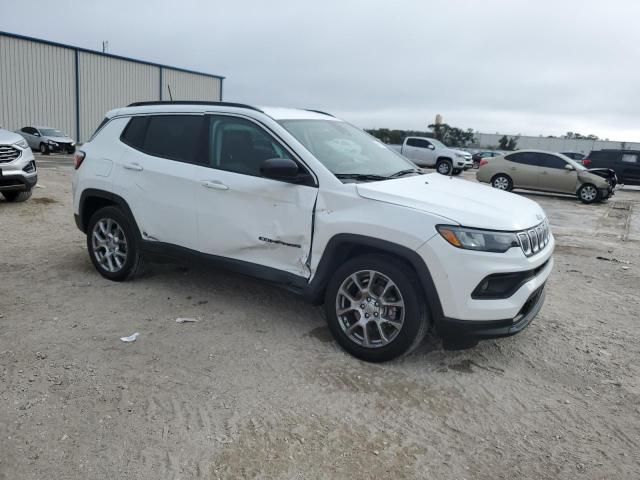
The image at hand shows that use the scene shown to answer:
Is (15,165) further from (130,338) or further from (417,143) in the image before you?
(417,143)

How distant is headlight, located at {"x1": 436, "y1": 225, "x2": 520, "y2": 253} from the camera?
3402 millimetres

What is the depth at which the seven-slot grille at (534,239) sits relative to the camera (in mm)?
3584

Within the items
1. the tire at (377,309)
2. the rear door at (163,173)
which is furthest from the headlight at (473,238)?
the rear door at (163,173)

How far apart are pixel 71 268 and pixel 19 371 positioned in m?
2.56

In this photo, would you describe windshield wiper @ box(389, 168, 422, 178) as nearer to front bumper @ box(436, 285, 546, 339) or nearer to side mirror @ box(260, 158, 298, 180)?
side mirror @ box(260, 158, 298, 180)

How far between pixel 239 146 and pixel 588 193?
15.5m

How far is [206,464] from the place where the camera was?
271 cm

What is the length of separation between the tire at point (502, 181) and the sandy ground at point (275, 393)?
13.4 m

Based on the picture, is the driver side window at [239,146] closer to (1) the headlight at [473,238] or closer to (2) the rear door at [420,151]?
(1) the headlight at [473,238]

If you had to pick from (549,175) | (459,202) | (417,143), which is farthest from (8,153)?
(417,143)

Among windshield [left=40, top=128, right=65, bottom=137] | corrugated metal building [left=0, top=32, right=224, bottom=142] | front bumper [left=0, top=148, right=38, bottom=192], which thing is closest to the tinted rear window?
front bumper [left=0, top=148, right=38, bottom=192]

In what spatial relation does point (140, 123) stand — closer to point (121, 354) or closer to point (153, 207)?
point (153, 207)

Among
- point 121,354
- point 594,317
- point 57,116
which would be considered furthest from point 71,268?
point 57,116

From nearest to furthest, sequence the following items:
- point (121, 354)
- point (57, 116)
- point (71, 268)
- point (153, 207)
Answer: point (121, 354)
point (153, 207)
point (71, 268)
point (57, 116)
